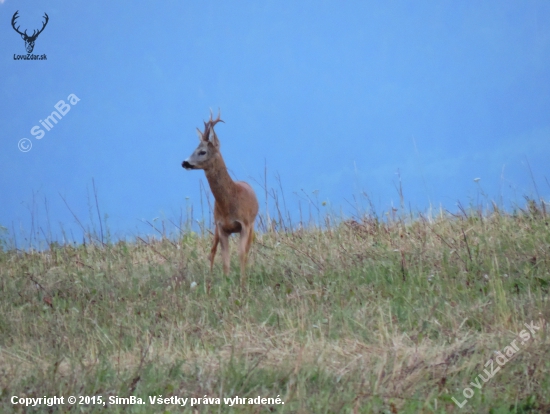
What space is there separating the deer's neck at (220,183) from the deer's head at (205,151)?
9 cm

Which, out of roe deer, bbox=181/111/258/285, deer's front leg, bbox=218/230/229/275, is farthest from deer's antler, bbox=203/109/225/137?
deer's front leg, bbox=218/230/229/275

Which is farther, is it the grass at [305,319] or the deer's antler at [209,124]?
the deer's antler at [209,124]

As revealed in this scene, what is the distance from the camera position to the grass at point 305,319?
4.72m

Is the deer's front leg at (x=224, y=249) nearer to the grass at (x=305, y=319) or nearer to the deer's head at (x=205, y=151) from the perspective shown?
the grass at (x=305, y=319)

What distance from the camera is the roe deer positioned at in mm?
8609

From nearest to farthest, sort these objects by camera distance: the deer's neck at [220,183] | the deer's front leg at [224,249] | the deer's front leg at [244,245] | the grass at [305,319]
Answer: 1. the grass at [305,319]
2. the deer's front leg at [244,245]
3. the deer's front leg at [224,249]
4. the deer's neck at [220,183]

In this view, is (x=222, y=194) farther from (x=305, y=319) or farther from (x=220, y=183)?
(x=305, y=319)

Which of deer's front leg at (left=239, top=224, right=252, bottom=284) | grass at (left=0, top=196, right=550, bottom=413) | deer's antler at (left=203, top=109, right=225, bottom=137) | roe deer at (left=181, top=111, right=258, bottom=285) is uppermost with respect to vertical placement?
Answer: deer's antler at (left=203, top=109, right=225, bottom=137)

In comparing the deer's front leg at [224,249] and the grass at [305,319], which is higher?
the deer's front leg at [224,249]

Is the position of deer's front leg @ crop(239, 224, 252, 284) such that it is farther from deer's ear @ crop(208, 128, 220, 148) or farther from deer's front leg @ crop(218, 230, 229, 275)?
deer's ear @ crop(208, 128, 220, 148)

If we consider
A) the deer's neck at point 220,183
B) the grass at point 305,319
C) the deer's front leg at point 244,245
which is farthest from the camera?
the deer's neck at point 220,183

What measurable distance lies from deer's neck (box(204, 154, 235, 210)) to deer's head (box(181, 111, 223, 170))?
9 cm

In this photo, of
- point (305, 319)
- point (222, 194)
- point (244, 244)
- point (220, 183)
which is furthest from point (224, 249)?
point (305, 319)

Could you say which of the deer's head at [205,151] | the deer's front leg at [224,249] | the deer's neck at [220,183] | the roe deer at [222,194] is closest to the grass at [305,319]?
the deer's front leg at [224,249]
